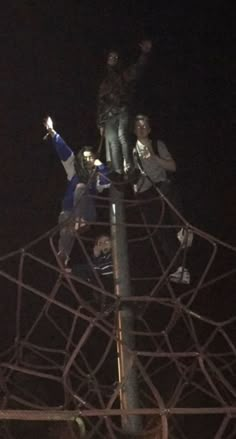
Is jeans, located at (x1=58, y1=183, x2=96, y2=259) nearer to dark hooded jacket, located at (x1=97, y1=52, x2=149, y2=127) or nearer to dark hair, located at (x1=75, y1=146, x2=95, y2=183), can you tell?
dark hair, located at (x1=75, y1=146, x2=95, y2=183)

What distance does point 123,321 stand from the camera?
4.72ft

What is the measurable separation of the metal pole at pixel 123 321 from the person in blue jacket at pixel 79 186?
6cm

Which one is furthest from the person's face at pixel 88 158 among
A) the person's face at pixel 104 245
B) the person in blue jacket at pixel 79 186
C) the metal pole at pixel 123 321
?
the person's face at pixel 104 245

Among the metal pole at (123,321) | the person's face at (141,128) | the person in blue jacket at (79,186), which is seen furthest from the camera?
the person's face at (141,128)

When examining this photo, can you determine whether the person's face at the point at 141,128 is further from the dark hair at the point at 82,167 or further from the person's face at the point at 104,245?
the person's face at the point at 104,245

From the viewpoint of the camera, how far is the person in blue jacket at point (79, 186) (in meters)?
1.50

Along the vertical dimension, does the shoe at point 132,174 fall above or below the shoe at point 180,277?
above

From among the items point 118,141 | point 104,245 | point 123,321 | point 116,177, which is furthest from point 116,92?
point 123,321

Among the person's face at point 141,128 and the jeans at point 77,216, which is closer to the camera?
the jeans at point 77,216

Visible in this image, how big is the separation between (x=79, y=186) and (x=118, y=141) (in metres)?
0.19

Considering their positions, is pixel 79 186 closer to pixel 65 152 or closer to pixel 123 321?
pixel 65 152

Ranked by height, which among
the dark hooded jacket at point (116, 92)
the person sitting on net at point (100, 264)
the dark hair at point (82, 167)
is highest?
the dark hooded jacket at point (116, 92)

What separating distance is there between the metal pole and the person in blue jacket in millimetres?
59

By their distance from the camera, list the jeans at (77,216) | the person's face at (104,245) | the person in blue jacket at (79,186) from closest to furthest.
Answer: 1. the person in blue jacket at (79,186)
2. the jeans at (77,216)
3. the person's face at (104,245)
